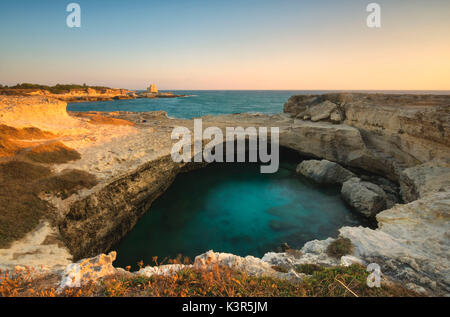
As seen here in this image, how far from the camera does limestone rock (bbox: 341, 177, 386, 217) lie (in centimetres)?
1256

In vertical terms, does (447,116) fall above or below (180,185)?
above

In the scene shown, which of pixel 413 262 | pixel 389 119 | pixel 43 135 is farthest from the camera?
pixel 389 119

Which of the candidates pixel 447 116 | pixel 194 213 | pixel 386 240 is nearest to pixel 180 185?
pixel 194 213

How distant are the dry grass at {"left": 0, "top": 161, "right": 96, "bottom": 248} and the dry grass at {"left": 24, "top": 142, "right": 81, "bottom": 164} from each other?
3.14ft

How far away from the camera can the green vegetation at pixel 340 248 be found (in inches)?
248

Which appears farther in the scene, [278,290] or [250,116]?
[250,116]

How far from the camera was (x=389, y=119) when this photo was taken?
52.6 ft

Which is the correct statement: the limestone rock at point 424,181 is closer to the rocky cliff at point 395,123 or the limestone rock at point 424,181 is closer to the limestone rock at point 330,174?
the rocky cliff at point 395,123

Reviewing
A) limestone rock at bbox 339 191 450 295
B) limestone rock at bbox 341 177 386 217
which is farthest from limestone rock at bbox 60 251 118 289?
limestone rock at bbox 341 177 386 217

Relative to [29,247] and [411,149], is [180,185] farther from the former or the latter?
[411,149]

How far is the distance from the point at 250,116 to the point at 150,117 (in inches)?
577

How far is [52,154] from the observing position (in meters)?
11.0

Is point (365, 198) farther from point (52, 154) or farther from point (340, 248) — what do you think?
point (52, 154)

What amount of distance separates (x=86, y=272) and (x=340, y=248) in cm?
695
